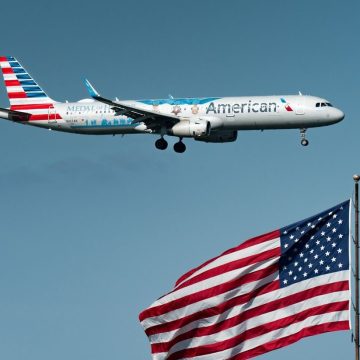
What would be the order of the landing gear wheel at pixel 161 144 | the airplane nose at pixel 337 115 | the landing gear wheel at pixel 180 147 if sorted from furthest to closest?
the landing gear wheel at pixel 180 147, the landing gear wheel at pixel 161 144, the airplane nose at pixel 337 115

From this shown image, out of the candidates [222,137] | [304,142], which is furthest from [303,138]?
[222,137]

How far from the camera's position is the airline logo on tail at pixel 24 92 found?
87312 millimetres

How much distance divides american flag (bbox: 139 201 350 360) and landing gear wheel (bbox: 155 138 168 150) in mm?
54424

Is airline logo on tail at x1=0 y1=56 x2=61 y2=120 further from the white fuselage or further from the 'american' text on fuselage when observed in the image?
the 'american' text on fuselage

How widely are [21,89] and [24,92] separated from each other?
68 centimetres

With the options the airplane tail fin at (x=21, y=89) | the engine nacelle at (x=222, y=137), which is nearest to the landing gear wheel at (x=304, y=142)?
the engine nacelle at (x=222, y=137)

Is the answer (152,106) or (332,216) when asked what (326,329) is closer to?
(332,216)

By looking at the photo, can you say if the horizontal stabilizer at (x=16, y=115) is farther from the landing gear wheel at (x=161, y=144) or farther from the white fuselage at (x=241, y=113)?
the landing gear wheel at (x=161, y=144)

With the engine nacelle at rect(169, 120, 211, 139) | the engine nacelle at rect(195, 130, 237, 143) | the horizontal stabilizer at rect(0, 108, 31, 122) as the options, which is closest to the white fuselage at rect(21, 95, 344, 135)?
the engine nacelle at rect(169, 120, 211, 139)

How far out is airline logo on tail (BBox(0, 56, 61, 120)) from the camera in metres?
87.3

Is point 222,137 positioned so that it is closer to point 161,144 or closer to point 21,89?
point 161,144

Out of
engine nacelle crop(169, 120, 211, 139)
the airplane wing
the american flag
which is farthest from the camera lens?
the airplane wing

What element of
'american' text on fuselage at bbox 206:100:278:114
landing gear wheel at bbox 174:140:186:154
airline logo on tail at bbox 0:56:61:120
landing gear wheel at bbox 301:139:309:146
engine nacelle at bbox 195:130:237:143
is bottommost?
landing gear wheel at bbox 301:139:309:146

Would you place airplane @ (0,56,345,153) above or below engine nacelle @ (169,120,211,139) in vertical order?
above
